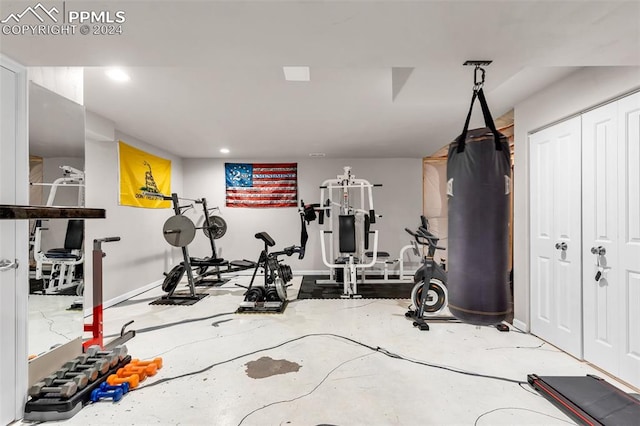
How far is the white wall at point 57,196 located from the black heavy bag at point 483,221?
2737 millimetres

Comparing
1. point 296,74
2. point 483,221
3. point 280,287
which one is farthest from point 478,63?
point 280,287

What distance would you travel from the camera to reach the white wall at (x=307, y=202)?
20.1 feet

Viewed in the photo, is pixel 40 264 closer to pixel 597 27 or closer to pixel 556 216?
pixel 597 27

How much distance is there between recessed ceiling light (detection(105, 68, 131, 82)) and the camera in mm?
2374

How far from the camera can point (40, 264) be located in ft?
6.41

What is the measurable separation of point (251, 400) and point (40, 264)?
1.74 meters

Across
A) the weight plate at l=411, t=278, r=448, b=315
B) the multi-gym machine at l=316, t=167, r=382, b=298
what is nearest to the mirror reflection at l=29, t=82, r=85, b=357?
the multi-gym machine at l=316, t=167, r=382, b=298

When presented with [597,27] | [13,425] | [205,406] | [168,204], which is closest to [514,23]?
[597,27]

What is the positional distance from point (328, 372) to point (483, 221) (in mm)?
1675

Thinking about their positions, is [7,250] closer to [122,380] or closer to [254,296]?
[122,380]

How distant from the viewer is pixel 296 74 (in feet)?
7.97

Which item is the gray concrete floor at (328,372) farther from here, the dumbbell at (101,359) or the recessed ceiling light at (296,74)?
the recessed ceiling light at (296,74)

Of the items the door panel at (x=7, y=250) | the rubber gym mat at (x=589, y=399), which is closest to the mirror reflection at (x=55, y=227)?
the door panel at (x=7, y=250)

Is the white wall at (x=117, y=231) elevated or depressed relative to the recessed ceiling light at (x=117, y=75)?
depressed
